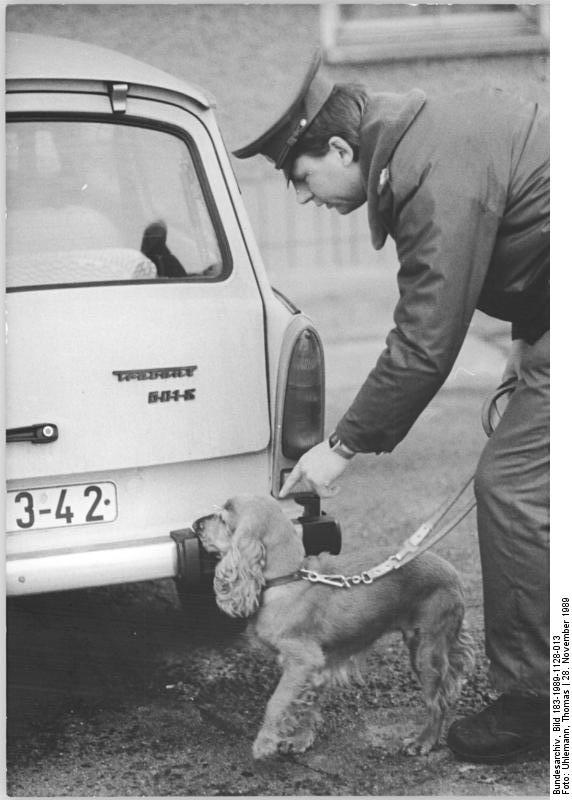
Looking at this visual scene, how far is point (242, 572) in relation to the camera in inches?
119

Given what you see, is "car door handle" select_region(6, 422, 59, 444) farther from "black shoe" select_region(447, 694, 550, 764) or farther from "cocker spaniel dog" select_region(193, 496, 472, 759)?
"black shoe" select_region(447, 694, 550, 764)

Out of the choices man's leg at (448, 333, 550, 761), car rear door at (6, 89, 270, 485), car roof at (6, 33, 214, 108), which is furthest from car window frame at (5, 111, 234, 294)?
man's leg at (448, 333, 550, 761)

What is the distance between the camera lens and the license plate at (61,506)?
3.23m

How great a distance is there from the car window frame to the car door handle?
426mm

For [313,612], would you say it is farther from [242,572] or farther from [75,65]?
[75,65]

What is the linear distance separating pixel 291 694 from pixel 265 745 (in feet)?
0.60

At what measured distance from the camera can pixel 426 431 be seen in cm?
589

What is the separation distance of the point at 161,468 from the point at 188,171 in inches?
40.1

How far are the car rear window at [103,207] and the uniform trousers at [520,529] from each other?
3.69 feet

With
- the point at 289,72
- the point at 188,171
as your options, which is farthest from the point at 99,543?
the point at 289,72

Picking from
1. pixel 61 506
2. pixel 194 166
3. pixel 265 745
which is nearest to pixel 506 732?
pixel 265 745

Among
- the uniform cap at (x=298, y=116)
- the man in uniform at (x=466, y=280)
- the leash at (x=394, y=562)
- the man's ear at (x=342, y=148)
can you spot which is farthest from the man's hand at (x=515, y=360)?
the uniform cap at (x=298, y=116)

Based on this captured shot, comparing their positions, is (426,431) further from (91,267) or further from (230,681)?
(91,267)

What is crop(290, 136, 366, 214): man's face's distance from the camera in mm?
2961
